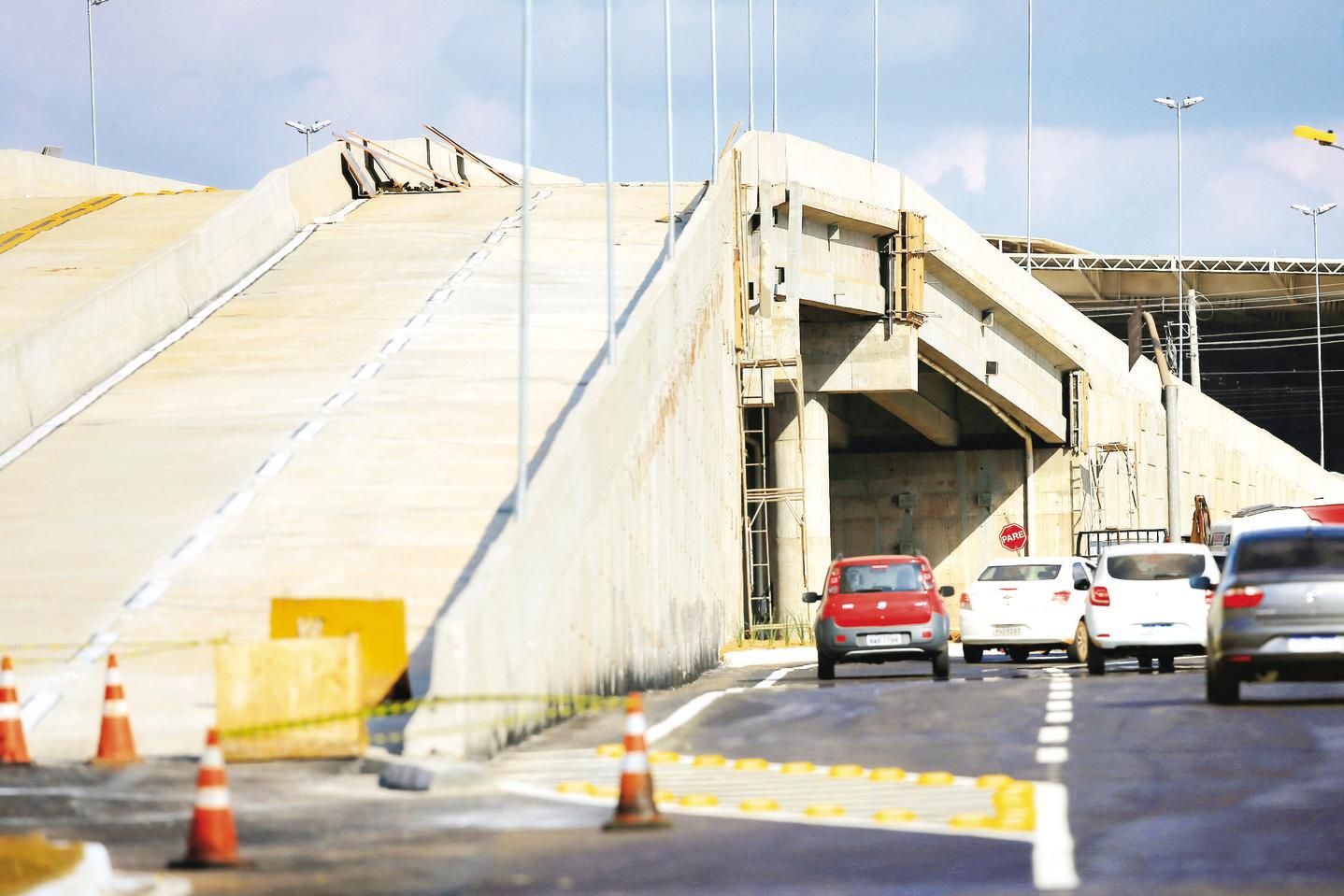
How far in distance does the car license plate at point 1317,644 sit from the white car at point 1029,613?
12.2m

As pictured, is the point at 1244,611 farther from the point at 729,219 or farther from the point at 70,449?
the point at 729,219

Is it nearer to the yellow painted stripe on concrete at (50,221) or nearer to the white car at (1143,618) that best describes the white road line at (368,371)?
the white car at (1143,618)

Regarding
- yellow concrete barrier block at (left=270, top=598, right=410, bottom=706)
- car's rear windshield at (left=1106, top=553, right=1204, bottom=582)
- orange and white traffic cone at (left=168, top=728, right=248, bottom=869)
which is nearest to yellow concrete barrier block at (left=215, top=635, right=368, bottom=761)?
yellow concrete barrier block at (left=270, top=598, right=410, bottom=706)

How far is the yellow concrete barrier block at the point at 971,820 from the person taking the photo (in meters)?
11.1

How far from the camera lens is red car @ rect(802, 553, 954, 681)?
1023 inches

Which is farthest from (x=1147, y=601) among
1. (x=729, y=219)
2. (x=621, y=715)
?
(x=729, y=219)

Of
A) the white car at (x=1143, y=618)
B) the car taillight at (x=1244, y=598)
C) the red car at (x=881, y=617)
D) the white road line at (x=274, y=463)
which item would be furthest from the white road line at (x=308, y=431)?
the car taillight at (x=1244, y=598)

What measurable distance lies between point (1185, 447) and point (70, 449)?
44.3 metres

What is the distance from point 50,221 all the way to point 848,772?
100 feet

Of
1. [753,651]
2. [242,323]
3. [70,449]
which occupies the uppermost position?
[242,323]

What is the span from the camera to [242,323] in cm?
3103

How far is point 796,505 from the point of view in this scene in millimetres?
45781

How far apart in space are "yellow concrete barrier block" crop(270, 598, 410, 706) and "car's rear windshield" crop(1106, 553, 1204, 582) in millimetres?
12237

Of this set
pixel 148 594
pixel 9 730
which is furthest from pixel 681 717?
pixel 9 730
